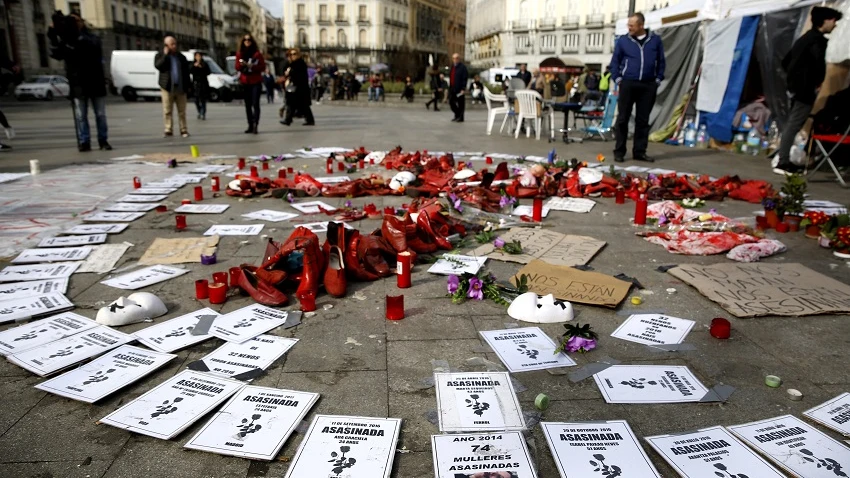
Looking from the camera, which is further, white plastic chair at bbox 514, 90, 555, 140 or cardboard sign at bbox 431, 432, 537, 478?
white plastic chair at bbox 514, 90, 555, 140

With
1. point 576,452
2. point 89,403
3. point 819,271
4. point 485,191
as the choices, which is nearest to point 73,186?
point 485,191

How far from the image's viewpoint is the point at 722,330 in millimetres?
2928

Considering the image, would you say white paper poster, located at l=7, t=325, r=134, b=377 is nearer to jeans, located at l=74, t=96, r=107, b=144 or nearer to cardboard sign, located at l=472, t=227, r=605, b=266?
cardboard sign, located at l=472, t=227, r=605, b=266

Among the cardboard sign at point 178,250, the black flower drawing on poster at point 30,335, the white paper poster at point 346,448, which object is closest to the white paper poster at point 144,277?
the cardboard sign at point 178,250

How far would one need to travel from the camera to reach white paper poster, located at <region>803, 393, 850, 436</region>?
2.19m

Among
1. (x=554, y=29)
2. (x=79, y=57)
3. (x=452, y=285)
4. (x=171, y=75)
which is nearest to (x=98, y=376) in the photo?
(x=452, y=285)

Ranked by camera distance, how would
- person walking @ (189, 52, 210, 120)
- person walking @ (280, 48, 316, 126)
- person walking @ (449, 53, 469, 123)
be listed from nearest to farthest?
person walking @ (280, 48, 316, 126) < person walking @ (449, 53, 469, 123) < person walking @ (189, 52, 210, 120)

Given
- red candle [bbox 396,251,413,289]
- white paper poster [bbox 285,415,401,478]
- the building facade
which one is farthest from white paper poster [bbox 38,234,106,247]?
the building facade

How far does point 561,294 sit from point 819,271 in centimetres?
196

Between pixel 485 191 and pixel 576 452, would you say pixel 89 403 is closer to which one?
pixel 576 452

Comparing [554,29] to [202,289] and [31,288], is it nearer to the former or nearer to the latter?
[202,289]

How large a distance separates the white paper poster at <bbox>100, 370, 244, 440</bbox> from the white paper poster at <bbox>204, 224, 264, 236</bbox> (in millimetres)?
2358

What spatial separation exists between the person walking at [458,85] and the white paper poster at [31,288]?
39.8 feet

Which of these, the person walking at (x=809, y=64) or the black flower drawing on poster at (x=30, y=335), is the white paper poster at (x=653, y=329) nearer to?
the black flower drawing on poster at (x=30, y=335)
